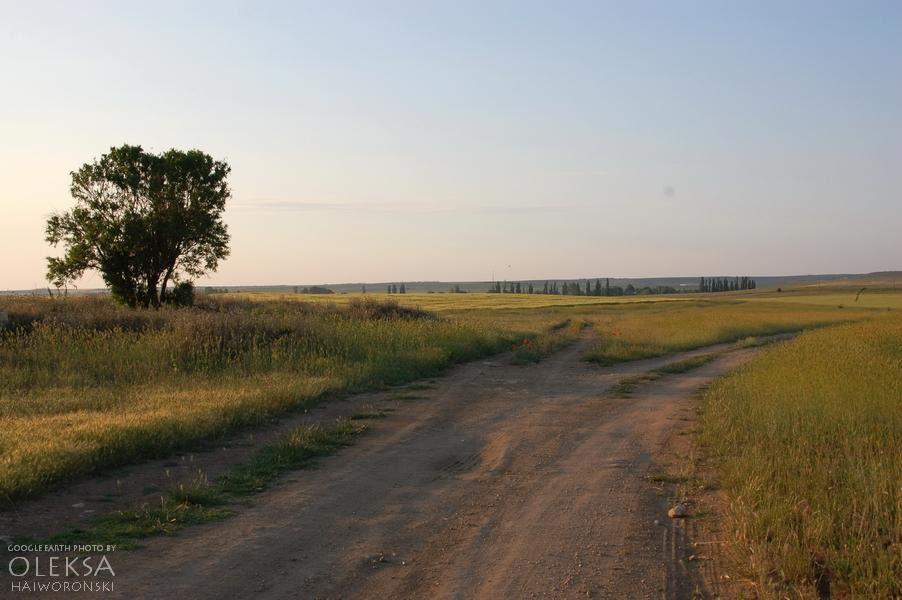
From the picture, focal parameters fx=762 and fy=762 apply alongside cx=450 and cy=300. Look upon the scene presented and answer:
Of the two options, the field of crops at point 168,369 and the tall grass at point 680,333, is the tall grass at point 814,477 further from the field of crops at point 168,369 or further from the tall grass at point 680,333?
the tall grass at point 680,333

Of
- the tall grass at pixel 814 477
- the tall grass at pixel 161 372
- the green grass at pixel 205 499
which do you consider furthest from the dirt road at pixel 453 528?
the tall grass at pixel 161 372

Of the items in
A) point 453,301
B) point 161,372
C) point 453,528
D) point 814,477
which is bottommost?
point 453,528

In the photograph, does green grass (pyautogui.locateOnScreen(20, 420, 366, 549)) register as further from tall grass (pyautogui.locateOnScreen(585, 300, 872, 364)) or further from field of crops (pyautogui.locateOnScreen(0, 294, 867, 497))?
tall grass (pyautogui.locateOnScreen(585, 300, 872, 364))

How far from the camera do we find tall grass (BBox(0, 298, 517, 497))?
859 centimetres

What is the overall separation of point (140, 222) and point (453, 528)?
26787 mm

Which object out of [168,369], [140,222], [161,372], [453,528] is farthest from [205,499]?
[140,222]

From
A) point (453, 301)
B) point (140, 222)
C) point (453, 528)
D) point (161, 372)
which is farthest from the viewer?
point (453, 301)

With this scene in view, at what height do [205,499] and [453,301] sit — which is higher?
[453,301]

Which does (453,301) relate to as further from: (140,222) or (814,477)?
(814,477)

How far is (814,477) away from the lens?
7.05 metres

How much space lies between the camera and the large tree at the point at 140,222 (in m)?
29.7

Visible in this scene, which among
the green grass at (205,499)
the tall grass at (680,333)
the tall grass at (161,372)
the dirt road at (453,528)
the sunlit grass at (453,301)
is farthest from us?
the sunlit grass at (453,301)

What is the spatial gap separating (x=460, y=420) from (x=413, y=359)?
616 cm

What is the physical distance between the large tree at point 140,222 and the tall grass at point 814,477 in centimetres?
2376
